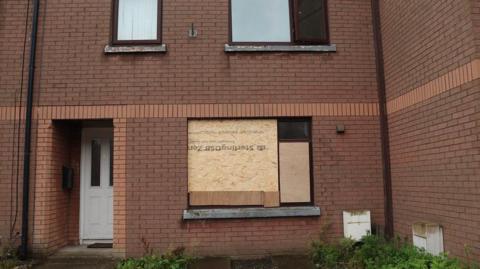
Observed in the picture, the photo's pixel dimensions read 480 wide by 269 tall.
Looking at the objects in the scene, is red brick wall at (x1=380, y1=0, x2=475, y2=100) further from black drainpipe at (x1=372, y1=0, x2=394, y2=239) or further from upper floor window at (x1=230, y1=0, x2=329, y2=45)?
upper floor window at (x1=230, y1=0, x2=329, y2=45)

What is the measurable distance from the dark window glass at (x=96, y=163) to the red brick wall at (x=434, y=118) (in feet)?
17.7

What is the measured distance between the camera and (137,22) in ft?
25.5

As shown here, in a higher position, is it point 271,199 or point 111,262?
point 271,199

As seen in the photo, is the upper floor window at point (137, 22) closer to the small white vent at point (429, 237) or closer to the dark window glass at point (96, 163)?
the dark window glass at point (96, 163)

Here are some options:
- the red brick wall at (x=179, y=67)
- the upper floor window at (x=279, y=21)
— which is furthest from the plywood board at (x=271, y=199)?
the upper floor window at (x=279, y=21)

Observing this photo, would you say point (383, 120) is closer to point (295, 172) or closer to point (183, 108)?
point (295, 172)

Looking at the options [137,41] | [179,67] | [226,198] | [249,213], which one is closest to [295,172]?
[249,213]

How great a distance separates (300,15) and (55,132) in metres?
4.83

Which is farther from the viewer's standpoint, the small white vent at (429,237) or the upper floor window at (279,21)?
the upper floor window at (279,21)

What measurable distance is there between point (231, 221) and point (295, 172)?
1393 millimetres

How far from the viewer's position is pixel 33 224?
7.15 m

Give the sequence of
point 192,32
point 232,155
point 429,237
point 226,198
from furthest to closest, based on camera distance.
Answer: point 192,32
point 232,155
point 226,198
point 429,237

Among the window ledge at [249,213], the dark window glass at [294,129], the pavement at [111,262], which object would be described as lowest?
the pavement at [111,262]

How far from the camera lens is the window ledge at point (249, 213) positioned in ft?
23.6
